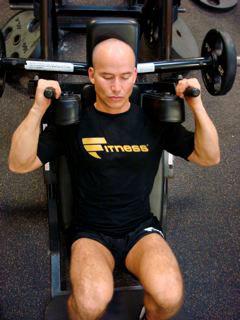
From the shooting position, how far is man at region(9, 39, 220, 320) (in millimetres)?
1341

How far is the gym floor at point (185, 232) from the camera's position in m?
1.77

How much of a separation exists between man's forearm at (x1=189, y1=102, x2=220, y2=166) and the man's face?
26 centimetres

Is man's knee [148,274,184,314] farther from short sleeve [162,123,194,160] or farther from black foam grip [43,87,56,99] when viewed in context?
black foam grip [43,87,56,99]

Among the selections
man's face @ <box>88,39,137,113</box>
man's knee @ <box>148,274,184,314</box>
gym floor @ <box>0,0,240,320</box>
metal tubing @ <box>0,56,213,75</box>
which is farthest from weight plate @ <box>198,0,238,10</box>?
man's knee @ <box>148,274,184,314</box>

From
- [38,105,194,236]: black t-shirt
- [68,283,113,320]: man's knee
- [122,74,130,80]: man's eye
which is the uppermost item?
[122,74,130,80]: man's eye

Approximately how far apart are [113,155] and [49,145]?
23cm

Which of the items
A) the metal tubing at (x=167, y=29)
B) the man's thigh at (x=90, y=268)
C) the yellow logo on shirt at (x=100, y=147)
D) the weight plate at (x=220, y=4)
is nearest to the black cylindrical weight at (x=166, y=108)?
the yellow logo on shirt at (x=100, y=147)

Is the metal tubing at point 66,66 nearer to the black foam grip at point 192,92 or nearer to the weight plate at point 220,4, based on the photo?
the black foam grip at point 192,92

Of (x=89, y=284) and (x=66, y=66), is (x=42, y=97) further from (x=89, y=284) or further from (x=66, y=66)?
(x=89, y=284)

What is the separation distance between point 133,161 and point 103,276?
0.41 m

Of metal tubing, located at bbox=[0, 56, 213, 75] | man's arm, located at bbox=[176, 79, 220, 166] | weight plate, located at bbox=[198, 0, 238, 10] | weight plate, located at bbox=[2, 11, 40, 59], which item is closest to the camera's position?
man's arm, located at bbox=[176, 79, 220, 166]

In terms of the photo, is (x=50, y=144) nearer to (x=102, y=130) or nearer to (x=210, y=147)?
(x=102, y=130)

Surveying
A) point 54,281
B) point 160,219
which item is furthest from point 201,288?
point 54,281

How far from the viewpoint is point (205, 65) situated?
174cm
